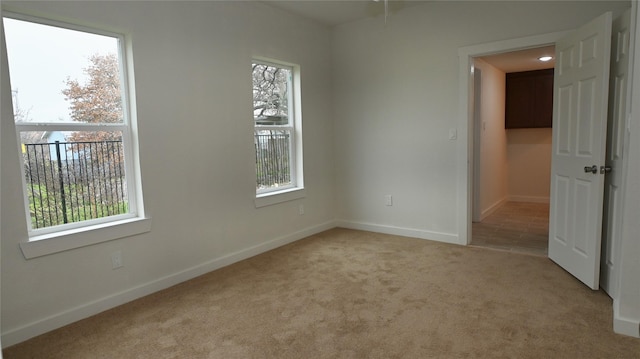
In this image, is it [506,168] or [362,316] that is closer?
[362,316]

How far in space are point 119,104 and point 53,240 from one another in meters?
1.08

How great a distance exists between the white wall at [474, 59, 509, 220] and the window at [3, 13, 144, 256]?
4462mm

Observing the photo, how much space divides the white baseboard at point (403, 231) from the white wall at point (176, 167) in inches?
34.7

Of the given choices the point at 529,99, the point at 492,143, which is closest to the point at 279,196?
the point at 492,143

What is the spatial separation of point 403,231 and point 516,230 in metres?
1.47

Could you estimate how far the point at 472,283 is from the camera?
3.09 m

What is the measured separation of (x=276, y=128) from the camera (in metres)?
4.33

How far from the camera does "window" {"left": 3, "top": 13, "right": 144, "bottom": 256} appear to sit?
2.46 m

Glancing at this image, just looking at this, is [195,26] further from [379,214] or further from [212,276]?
[379,214]

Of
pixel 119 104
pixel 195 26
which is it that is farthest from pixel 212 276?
pixel 195 26

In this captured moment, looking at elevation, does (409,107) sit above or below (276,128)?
above

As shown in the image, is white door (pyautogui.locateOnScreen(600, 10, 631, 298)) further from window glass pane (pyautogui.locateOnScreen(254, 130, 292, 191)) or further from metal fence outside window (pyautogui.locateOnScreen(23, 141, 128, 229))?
metal fence outside window (pyautogui.locateOnScreen(23, 141, 128, 229))

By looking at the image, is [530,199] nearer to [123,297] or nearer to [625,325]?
[625,325]

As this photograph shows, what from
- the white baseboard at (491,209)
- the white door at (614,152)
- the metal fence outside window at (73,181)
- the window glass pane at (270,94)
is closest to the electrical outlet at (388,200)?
the window glass pane at (270,94)
